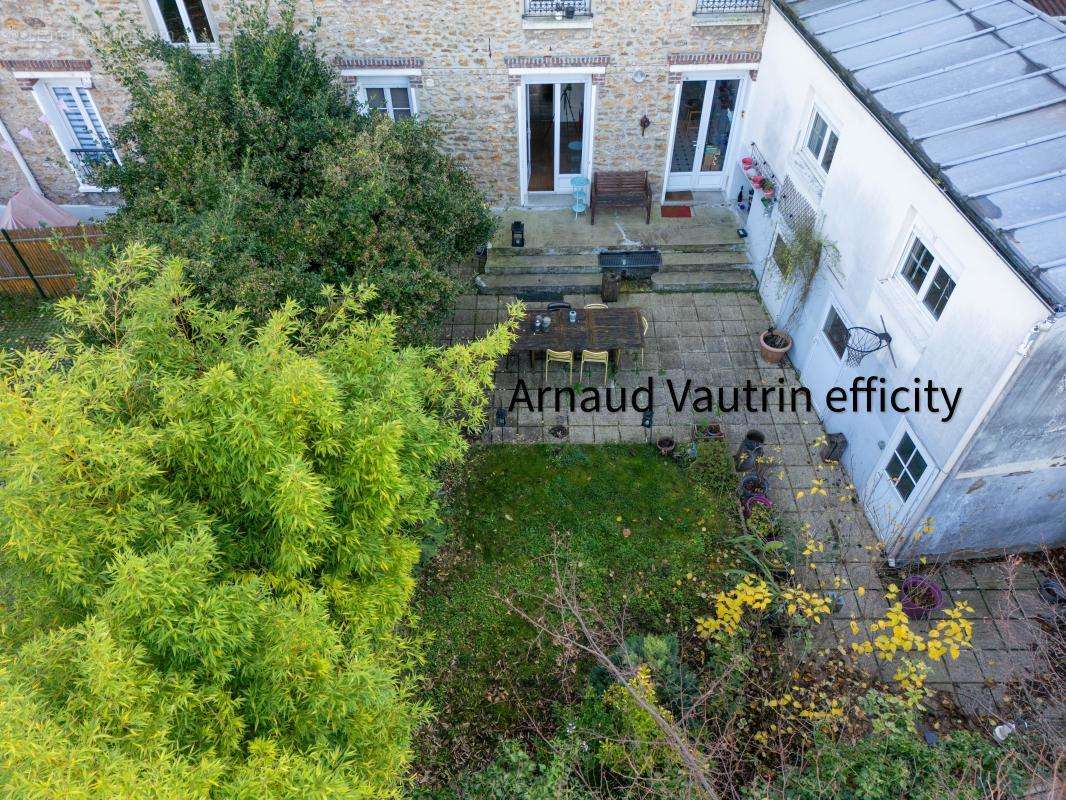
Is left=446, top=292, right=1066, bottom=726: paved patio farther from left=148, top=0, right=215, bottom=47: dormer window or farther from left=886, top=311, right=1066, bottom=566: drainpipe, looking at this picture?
left=148, top=0, right=215, bottom=47: dormer window

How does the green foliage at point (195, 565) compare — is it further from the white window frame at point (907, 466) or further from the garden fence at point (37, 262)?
the garden fence at point (37, 262)

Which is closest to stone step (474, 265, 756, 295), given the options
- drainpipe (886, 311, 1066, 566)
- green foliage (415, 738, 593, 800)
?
drainpipe (886, 311, 1066, 566)

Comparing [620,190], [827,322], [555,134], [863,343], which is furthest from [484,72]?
[863,343]

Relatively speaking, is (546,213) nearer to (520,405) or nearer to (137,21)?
(520,405)

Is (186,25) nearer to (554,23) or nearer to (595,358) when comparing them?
(554,23)

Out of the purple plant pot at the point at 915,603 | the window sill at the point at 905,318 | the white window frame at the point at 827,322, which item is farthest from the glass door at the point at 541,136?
the purple plant pot at the point at 915,603
